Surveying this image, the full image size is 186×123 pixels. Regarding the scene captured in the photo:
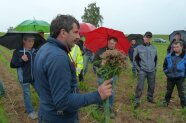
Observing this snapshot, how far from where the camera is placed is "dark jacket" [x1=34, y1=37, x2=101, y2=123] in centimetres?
283

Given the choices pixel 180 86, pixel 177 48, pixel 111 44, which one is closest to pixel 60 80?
pixel 111 44

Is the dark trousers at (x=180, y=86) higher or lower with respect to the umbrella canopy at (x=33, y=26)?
lower

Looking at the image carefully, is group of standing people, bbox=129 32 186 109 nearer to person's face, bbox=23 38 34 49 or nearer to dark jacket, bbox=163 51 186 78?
dark jacket, bbox=163 51 186 78

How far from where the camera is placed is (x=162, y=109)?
8375 millimetres

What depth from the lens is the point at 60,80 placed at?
9.25 ft

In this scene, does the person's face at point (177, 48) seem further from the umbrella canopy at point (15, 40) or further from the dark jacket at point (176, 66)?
the umbrella canopy at point (15, 40)

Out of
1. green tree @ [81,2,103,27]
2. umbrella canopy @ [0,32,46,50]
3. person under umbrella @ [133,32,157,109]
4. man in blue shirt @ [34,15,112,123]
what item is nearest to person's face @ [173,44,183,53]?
person under umbrella @ [133,32,157,109]

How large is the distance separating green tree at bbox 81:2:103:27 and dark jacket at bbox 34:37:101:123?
69.0 meters

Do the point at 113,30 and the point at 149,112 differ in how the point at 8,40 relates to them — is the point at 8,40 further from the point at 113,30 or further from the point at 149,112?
the point at 149,112

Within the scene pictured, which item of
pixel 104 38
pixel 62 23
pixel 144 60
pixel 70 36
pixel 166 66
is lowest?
pixel 166 66

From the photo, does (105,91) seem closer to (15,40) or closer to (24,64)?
(24,64)

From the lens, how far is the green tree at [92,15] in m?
71.8

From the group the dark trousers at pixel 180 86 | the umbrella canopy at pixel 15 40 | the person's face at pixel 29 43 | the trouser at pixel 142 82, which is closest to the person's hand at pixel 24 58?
the person's face at pixel 29 43

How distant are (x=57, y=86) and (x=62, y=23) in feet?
2.02
